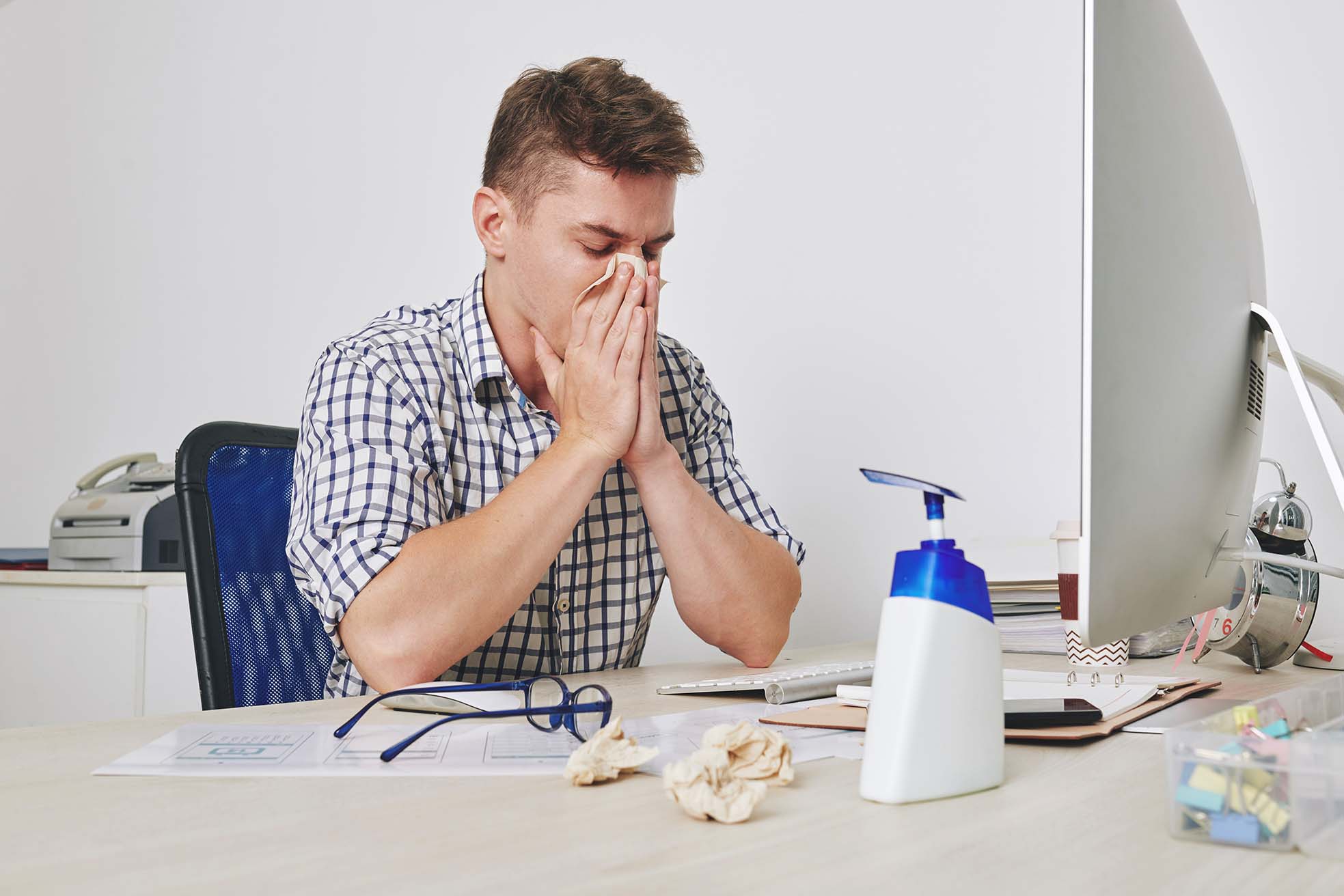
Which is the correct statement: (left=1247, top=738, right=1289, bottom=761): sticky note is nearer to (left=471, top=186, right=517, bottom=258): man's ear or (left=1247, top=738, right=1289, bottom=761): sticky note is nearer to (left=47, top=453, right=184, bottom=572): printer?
(left=471, top=186, right=517, bottom=258): man's ear

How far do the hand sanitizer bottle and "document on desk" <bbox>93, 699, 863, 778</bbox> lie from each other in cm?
11

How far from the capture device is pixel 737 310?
187cm

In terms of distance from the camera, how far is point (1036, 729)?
0.65m

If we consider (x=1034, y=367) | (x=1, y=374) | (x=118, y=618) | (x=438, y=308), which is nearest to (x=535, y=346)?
(x=438, y=308)

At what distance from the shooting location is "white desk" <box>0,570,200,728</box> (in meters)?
2.00

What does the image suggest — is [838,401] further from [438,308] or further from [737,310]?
[438,308]

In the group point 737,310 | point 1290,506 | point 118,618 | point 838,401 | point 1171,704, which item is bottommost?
point 118,618

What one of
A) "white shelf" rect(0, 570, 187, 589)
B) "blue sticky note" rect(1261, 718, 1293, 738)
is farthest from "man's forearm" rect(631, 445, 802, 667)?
"white shelf" rect(0, 570, 187, 589)

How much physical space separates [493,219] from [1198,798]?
1.03 m

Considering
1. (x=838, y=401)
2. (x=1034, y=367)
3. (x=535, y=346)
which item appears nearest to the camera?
(x=535, y=346)

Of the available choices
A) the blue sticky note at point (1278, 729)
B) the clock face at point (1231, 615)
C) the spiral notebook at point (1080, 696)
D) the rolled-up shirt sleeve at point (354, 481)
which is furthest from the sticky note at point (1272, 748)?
the rolled-up shirt sleeve at point (354, 481)

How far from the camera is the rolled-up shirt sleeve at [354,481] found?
954 mm

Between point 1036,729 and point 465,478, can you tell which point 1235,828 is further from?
point 465,478

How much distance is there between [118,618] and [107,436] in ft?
3.44
